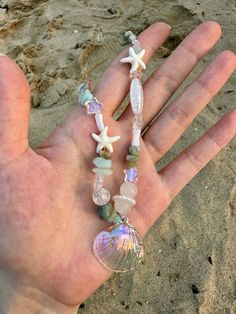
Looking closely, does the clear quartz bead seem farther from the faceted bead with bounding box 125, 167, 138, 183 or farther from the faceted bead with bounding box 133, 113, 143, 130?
the faceted bead with bounding box 133, 113, 143, 130

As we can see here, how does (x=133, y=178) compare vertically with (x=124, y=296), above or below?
above

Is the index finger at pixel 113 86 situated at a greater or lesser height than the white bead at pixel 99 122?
greater

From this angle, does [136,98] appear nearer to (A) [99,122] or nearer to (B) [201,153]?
(A) [99,122]

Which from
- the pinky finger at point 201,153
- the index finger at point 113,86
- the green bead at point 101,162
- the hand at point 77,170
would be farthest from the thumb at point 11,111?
the pinky finger at point 201,153

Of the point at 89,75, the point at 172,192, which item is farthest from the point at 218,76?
the point at 89,75

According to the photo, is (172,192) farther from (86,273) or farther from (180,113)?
(86,273)

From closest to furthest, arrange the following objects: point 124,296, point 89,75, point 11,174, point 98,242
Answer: point 11,174, point 98,242, point 124,296, point 89,75

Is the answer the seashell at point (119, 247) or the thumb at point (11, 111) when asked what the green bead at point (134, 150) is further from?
the thumb at point (11, 111)
